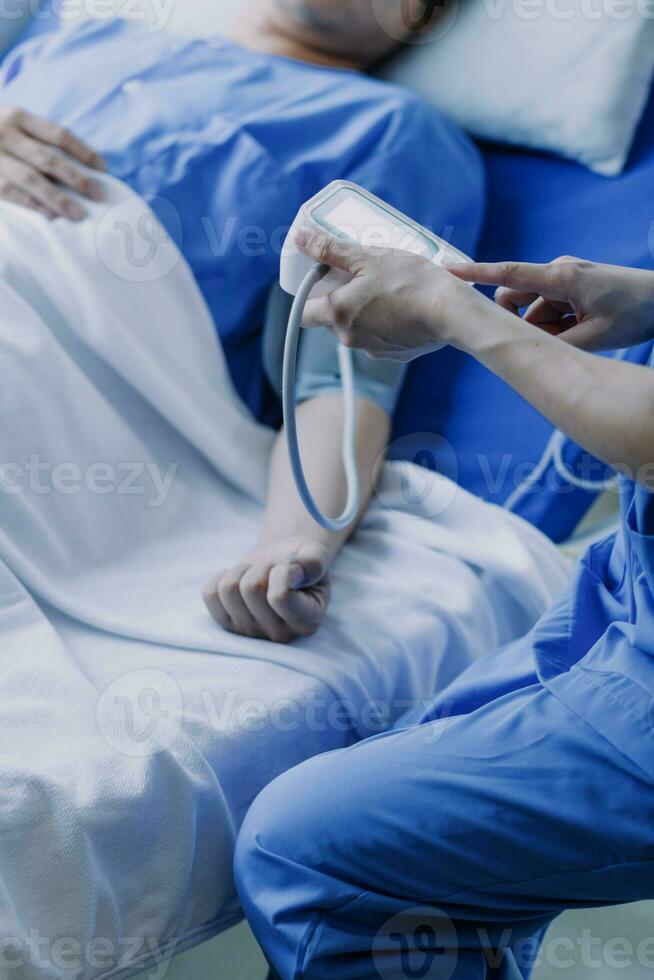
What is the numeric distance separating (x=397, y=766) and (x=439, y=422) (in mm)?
Result: 588

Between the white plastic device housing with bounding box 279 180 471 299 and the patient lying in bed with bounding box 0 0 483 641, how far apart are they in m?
0.32

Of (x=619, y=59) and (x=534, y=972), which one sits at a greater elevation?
(x=619, y=59)

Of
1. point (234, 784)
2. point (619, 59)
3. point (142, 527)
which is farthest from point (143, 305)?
point (619, 59)

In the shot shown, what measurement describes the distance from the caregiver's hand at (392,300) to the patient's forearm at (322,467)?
1.12ft

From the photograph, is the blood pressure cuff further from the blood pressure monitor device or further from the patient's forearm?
the blood pressure monitor device

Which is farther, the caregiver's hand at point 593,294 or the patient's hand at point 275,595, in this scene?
the patient's hand at point 275,595

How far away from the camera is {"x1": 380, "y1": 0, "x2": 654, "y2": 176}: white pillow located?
49.4 inches

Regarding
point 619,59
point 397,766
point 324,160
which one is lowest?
point 397,766

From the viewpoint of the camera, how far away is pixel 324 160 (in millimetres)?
1186

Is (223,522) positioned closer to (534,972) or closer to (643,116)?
(534,972)

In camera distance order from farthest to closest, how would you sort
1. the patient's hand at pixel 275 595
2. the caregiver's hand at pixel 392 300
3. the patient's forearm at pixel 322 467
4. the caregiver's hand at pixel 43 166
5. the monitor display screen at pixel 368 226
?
the caregiver's hand at pixel 43 166 < the patient's forearm at pixel 322 467 < the patient's hand at pixel 275 595 < the monitor display screen at pixel 368 226 < the caregiver's hand at pixel 392 300

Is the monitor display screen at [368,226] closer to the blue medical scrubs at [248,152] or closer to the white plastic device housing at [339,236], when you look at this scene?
the white plastic device housing at [339,236]

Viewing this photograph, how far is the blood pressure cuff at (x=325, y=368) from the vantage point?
1.17 metres

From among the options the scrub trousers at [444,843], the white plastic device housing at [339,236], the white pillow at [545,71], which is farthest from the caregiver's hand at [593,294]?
the white pillow at [545,71]
